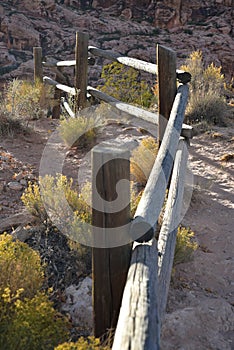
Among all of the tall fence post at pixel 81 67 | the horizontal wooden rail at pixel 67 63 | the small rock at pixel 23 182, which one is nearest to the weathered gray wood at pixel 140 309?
the small rock at pixel 23 182

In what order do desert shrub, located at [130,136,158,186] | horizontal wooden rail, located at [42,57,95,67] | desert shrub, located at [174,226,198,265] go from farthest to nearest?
horizontal wooden rail, located at [42,57,95,67]
desert shrub, located at [130,136,158,186]
desert shrub, located at [174,226,198,265]

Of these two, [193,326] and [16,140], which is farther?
[16,140]

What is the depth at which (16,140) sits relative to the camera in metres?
5.22

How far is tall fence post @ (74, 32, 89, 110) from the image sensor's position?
5055mm

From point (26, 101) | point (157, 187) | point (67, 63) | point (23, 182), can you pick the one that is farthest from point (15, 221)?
point (67, 63)

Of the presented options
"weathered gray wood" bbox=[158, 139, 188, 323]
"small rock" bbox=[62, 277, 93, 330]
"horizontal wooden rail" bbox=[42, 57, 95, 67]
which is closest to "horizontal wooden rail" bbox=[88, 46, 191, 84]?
"horizontal wooden rail" bbox=[42, 57, 95, 67]

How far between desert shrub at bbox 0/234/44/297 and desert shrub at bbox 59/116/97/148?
3.16 m

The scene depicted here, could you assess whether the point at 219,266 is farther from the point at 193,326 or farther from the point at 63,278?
the point at 63,278

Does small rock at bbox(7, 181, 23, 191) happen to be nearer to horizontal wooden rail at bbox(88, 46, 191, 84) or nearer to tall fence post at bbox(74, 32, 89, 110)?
horizontal wooden rail at bbox(88, 46, 191, 84)

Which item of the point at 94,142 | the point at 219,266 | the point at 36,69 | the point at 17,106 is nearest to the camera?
the point at 219,266

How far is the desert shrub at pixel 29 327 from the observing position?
1454 millimetres

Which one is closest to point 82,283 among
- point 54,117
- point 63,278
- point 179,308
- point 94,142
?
point 63,278

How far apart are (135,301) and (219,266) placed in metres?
1.86

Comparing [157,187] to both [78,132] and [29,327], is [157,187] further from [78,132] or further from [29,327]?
[78,132]
